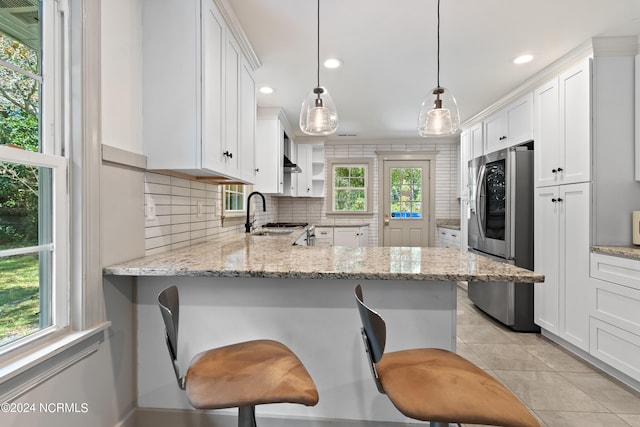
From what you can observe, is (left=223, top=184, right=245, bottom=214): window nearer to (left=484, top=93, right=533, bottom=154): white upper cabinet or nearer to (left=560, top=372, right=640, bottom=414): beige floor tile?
(left=484, top=93, right=533, bottom=154): white upper cabinet

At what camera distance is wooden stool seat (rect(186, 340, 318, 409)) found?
3.07 ft

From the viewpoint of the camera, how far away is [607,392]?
2061 millimetres

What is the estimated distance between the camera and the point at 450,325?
1505 millimetres

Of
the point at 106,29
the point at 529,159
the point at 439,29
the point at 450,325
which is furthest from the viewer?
the point at 529,159

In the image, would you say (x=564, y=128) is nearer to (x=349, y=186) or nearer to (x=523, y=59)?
(x=523, y=59)

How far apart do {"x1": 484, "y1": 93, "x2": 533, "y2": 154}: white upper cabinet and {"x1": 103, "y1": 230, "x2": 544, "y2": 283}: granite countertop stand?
7.25ft

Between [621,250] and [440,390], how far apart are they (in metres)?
2.11

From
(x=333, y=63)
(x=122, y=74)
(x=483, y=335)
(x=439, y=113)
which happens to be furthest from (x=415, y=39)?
(x=483, y=335)

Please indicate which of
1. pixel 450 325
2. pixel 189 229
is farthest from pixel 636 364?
pixel 189 229

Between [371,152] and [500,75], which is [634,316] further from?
[371,152]

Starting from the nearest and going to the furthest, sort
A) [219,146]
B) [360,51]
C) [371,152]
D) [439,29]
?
[219,146], [439,29], [360,51], [371,152]

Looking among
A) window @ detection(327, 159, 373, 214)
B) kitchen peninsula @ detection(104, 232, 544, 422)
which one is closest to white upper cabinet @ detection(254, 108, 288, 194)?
window @ detection(327, 159, 373, 214)

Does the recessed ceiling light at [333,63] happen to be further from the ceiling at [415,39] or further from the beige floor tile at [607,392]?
the beige floor tile at [607,392]

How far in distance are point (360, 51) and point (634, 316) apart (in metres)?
2.60
